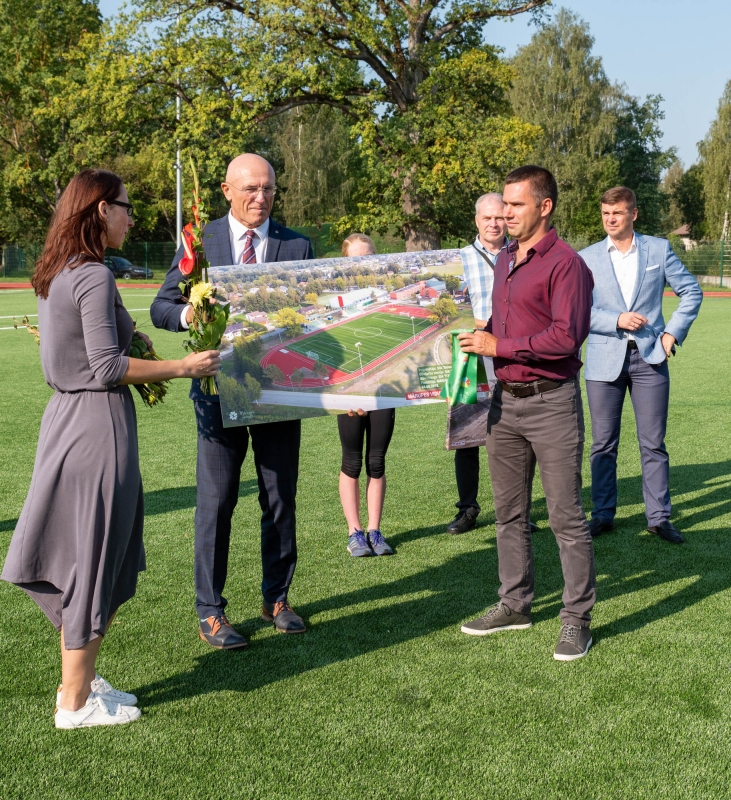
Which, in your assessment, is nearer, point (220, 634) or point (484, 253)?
point (220, 634)

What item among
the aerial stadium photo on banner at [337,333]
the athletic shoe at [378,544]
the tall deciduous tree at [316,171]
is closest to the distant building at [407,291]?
the aerial stadium photo on banner at [337,333]

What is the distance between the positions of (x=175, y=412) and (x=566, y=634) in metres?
7.34

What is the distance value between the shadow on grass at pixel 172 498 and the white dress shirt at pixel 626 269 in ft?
10.6

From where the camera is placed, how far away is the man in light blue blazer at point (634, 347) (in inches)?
→ 234

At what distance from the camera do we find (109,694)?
139 inches

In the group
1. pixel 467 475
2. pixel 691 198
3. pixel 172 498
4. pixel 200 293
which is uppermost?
pixel 691 198

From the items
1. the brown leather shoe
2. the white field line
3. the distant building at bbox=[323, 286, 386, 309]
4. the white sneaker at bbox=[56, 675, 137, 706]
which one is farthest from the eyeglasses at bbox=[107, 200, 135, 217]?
the brown leather shoe

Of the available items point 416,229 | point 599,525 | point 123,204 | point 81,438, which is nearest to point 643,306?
point 599,525

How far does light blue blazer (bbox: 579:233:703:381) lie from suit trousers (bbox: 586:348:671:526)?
95 mm

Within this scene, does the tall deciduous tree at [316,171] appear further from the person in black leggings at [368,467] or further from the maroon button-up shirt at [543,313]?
the maroon button-up shirt at [543,313]

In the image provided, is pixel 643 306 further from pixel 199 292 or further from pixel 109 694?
pixel 109 694

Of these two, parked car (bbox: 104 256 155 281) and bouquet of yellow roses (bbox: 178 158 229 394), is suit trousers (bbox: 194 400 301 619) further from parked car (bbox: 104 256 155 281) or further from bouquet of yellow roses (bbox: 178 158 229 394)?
parked car (bbox: 104 256 155 281)

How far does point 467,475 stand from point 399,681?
243cm

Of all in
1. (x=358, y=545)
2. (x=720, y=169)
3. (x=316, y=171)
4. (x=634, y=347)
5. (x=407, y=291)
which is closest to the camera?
(x=407, y=291)
